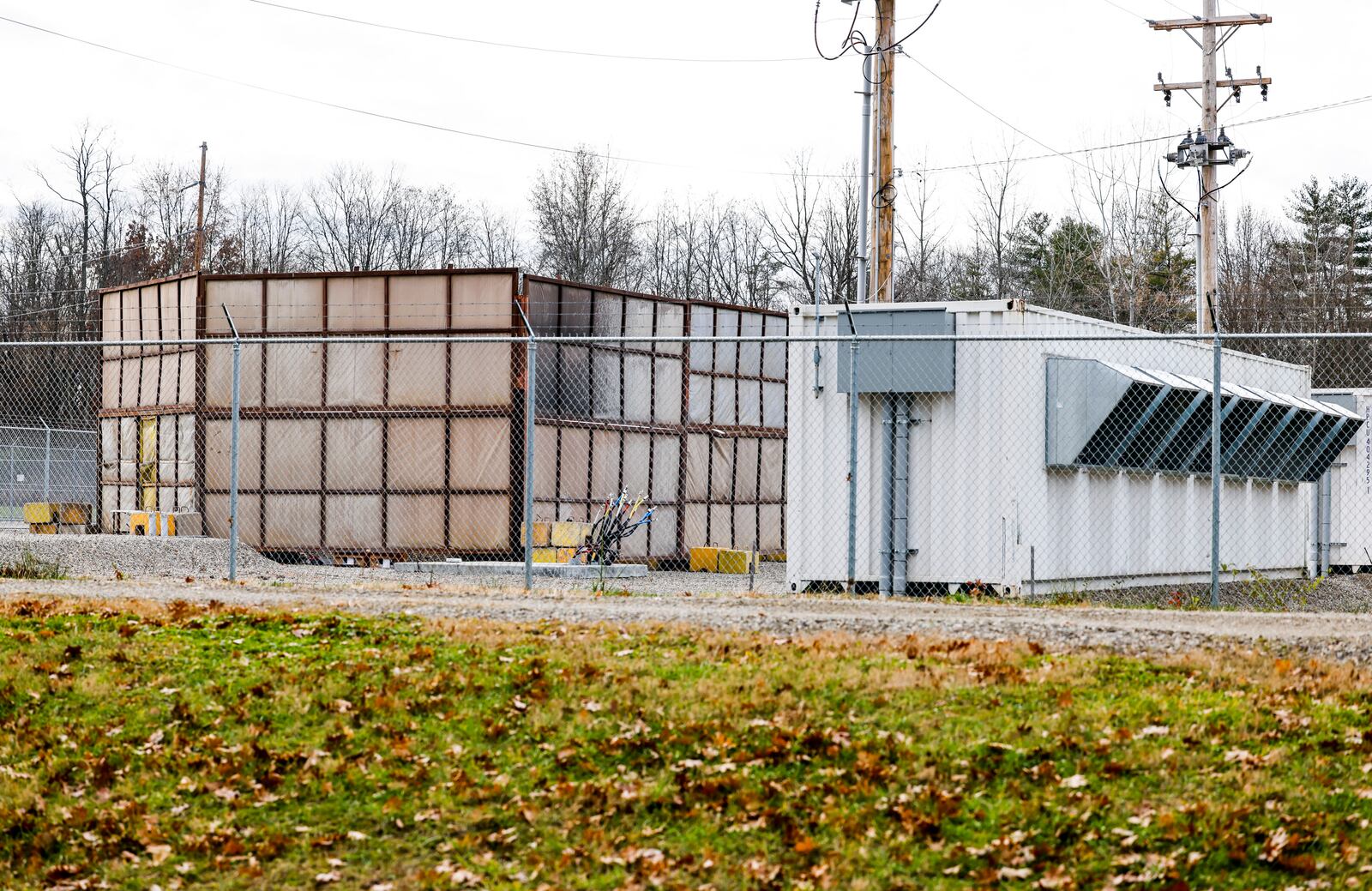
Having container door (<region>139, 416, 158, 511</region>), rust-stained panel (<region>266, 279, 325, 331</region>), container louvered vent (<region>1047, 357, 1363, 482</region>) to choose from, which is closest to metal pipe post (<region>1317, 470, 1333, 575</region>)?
container louvered vent (<region>1047, 357, 1363, 482</region>)

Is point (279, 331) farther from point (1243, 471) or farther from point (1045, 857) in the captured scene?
point (1045, 857)

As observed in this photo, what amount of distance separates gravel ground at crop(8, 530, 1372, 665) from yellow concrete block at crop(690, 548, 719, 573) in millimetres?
5937

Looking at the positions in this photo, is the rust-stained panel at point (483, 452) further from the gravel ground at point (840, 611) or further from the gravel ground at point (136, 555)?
the gravel ground at point (840, 611)

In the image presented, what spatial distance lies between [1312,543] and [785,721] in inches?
615

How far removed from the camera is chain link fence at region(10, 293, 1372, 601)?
15125 mm

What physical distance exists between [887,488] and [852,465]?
90 centimetres

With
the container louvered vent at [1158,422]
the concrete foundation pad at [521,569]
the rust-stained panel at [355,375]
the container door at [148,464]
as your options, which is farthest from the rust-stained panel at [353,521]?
the container louvered vent at [1158,422]

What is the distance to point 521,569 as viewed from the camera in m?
20.5

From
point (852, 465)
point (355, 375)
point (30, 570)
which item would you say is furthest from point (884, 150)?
point (30, 570)

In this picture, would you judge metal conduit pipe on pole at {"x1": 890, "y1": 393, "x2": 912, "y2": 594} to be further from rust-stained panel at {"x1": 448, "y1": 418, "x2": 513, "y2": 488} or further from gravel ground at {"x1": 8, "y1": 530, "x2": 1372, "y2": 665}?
rust-stained panel at {"x1": 448, "y1": 418, "x2": 513, "y2": 488}

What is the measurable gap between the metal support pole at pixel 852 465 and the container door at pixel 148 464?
45.5ft

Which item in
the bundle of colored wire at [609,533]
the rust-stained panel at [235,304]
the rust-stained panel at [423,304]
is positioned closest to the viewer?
the bundle of colored wire at [609,533]

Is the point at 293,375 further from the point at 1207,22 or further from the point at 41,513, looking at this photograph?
the point at 1207,22

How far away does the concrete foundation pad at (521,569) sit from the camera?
64.7 feet
